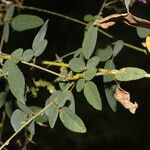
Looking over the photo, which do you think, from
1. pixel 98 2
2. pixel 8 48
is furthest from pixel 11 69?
pixel 98 2

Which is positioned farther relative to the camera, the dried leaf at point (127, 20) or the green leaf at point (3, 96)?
the green leaf at point (3, 96)

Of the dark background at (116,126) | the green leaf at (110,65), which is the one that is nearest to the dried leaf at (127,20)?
the green leaf at (110,65)

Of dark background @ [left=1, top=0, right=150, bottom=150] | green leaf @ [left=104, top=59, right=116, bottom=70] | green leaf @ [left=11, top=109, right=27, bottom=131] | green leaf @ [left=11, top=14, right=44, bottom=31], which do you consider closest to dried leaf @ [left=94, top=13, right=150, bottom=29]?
green leaf @ [left=104, top=59, right=116, bottom=70]

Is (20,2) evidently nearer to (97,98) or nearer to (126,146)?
(97,98)

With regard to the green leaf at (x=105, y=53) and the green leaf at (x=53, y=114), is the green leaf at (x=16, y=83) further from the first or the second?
the green leaf at (x=105, y=53)

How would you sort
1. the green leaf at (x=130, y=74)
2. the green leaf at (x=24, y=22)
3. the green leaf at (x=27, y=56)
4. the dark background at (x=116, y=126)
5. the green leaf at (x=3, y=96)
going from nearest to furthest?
the green leaf at (x=130, y=74) → the green leaf at (x=27, y=56) → the green leaf at (x=3, y=96) → the green leaf at (x=24, y=22) → the dark background at (x=116, y=126)

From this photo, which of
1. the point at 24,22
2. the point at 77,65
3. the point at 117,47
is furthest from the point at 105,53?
the point at 24,22

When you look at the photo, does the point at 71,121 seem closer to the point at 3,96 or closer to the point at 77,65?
the point at 77,65
